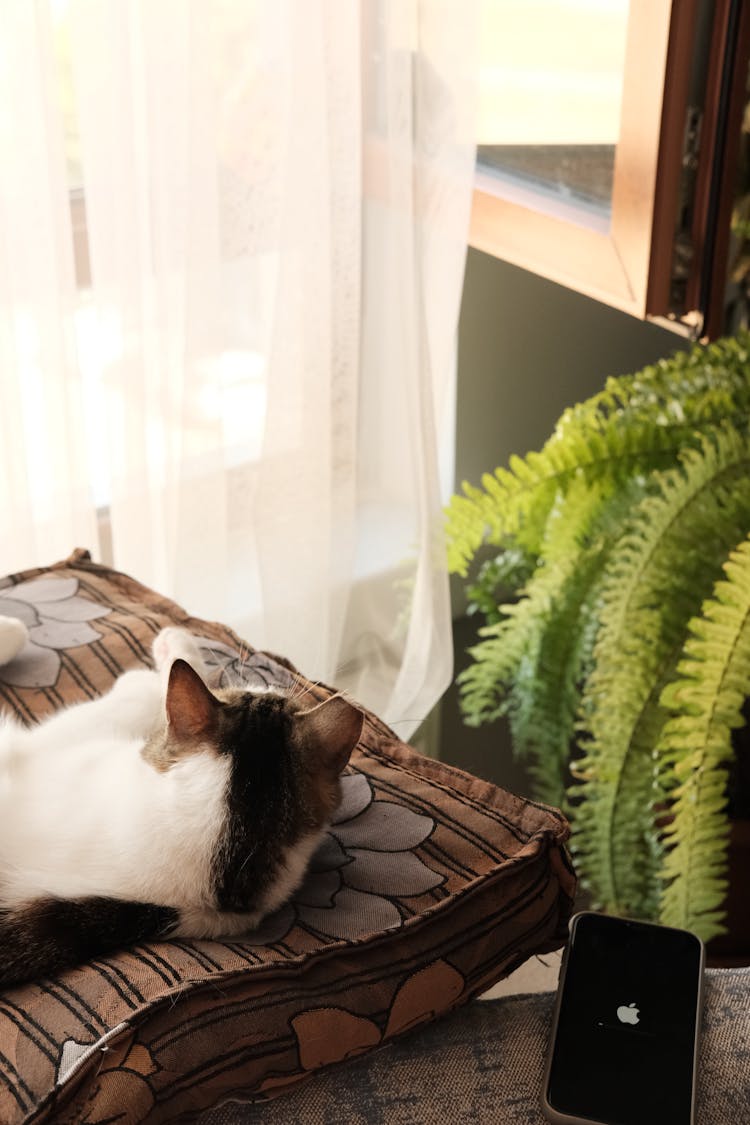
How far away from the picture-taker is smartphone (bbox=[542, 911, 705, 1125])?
781 millimetres

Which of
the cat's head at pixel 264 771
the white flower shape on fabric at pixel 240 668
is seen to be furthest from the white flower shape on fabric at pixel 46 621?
the cat's head at pixel 264 771

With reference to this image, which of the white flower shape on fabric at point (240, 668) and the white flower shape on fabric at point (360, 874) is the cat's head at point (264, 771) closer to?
the white flower shape on fabric at point (360, 874)

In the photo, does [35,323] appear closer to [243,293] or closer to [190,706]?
[243,293]

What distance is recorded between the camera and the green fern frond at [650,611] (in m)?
1.36

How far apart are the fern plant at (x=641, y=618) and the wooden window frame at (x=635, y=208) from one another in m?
0.14

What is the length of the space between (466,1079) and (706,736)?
1.84ft

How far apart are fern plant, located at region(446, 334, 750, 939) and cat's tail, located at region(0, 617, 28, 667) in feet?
2.11

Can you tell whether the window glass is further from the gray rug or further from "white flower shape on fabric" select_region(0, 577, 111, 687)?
the gray rug

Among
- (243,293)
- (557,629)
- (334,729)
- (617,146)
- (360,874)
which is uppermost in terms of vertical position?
(617,146)

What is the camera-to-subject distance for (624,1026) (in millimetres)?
846

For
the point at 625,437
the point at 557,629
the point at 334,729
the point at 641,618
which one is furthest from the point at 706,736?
the point at 334,729

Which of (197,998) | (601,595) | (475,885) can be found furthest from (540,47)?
(197,998)

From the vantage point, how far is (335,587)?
176 cm

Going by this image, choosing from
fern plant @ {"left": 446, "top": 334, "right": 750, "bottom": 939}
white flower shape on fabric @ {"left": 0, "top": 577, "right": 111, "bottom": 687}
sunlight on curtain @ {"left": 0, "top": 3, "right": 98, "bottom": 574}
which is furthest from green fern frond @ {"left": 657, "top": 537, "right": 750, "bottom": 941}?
sunlight on curtain @ {"left": 0, "top": 3, "right": 98, "bottom": 574}
